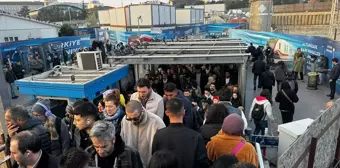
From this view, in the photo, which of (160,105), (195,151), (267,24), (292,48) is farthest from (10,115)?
(267,24)

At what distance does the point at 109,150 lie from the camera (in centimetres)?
245

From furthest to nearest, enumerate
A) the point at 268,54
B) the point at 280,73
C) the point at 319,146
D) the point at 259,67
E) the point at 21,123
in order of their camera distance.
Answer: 1. the point at 268,54
2. the point at 259,67
3. the point at 280,73
4. the point at 319,146
5. the point at 21,123

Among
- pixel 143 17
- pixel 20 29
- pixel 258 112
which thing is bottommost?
pixel 258 112

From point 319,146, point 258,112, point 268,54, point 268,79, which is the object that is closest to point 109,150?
point 319,146

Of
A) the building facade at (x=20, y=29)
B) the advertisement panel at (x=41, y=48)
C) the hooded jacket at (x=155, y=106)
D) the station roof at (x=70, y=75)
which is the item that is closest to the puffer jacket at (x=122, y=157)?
the hooded jacket at (x=155, y=106)

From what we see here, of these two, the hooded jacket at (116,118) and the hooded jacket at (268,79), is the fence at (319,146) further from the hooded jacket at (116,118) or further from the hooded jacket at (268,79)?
the hooded jacket at (268,79)

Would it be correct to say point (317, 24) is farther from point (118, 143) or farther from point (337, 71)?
point (118, 143)

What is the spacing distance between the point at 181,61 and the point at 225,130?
4819 millimetres

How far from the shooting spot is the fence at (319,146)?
2465mm

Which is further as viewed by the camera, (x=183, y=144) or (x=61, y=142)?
(x=61, y=142)

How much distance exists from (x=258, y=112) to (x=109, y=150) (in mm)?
4148

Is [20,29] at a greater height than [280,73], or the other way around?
[20,29]

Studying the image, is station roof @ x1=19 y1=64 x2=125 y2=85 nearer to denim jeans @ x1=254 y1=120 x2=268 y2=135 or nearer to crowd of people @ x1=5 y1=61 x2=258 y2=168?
crowd of people @ x1=5 y1=61 x2=258 y2=168

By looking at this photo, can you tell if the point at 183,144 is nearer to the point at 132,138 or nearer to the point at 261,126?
the point at 132,138
